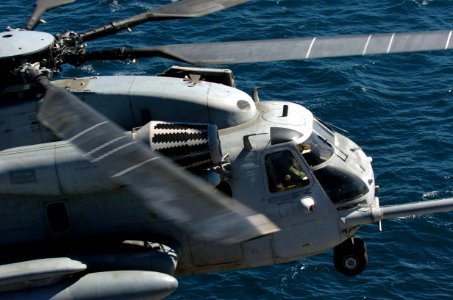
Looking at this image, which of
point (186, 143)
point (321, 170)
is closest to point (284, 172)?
point (321, 170)

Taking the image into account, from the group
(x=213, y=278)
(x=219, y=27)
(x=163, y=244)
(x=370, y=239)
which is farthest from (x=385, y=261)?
(x=219, y=27)

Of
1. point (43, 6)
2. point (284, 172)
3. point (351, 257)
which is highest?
point (43, 6)

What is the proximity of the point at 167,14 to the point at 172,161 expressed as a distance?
374 cm

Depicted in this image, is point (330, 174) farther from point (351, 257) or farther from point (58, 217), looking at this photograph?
point (58, 217)

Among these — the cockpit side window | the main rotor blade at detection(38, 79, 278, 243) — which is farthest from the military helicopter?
the main rotor blade at detection(38, 79, 278, 243)

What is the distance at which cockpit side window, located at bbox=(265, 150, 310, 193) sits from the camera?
18.6 meters

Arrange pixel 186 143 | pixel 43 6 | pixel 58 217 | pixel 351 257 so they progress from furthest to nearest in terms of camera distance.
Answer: pixel 43 6 < pixel 351 257 < pixel 58 217 < pixel 186 143

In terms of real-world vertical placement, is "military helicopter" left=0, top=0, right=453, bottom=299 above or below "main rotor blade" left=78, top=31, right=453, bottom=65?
below

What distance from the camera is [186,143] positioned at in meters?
→ 17.5

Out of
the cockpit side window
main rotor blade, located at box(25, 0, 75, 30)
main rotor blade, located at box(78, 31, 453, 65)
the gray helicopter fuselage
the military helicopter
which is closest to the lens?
main rotor blade, located at box(78, 31, 453, 65)

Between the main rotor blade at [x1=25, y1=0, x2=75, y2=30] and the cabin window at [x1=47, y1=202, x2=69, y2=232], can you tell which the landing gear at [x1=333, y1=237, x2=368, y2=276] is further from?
the main rotor blade at [x1=25, y1=0, x2=75, y2=30]

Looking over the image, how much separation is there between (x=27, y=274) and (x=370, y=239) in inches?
700

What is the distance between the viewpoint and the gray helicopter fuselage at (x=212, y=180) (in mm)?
18359

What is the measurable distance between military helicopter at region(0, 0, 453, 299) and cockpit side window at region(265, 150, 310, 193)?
0.02m
